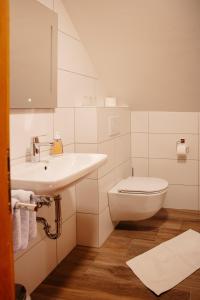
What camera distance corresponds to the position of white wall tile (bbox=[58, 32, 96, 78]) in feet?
7.98

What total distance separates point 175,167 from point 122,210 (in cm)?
94

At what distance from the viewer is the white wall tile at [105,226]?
2.71 meters

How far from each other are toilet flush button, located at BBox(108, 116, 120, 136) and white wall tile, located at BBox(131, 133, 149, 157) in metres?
0.54

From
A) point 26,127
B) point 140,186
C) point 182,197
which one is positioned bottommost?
point 182,197

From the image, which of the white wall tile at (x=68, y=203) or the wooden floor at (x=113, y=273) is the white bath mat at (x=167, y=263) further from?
the white wall tile at (x=68, y=203)

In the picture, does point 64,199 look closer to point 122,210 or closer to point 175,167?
point 122,210

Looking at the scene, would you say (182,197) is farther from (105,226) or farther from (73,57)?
(73,57)

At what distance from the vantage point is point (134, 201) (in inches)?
112

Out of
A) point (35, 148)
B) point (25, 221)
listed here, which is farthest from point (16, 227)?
point (35, 148)

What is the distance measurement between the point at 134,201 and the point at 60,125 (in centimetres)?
91

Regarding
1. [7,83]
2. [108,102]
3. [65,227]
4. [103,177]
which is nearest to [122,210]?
[103,177]

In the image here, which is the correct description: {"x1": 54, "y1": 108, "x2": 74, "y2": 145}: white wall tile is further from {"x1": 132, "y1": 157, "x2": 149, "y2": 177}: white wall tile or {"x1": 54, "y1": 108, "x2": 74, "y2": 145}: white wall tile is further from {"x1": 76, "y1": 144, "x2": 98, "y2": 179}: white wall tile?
{"x1": 132, "y1": 157, "x2": 149, "y2": 177}: white wall tile

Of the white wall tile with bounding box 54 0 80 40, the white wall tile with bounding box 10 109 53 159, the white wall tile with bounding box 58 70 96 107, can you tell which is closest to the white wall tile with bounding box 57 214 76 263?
the white wall tile with bounding box 10 109 53 159

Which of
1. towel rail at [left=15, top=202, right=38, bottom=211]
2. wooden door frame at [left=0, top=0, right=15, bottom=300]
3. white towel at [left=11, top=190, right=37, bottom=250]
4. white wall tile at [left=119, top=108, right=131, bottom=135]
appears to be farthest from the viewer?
white wall tile at [left=119, top=108, right=131, bottom=135]
